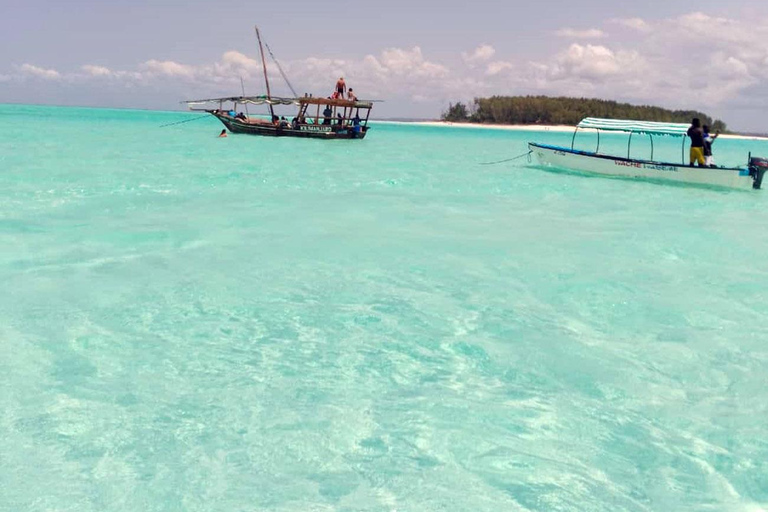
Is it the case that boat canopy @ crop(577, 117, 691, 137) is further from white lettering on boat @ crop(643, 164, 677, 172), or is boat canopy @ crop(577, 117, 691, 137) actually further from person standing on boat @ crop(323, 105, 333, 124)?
person standing on boat @ crop(323, 105, 333, 124)

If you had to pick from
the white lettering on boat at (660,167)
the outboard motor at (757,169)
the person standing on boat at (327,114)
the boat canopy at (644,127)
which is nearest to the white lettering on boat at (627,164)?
the white lettering on boat at (660,167)

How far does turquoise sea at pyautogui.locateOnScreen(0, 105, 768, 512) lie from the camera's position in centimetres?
387

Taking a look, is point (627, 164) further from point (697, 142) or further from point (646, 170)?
point (697, 142)

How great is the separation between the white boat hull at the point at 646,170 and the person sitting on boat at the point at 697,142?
0.51 m

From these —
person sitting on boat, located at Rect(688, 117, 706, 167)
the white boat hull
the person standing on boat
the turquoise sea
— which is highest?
the person standing on boat

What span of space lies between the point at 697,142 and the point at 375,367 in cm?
1837

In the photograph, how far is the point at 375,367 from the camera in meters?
5.55

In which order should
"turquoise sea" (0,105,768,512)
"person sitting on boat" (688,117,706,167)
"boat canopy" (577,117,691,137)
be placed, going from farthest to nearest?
"boat canopy" (577,117,691,137)
"person sitting on boat" (688,117,706,167)
"turquoise sea" (0,105,768,512)

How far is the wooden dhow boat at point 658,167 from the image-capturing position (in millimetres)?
20047

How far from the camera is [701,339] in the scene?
656 centimetres

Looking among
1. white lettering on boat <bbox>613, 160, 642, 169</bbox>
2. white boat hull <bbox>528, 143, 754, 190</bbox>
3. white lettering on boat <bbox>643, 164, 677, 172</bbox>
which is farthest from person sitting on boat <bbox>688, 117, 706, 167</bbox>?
white lettering on boat <bbox>613, 160, 642, 169</bbox>

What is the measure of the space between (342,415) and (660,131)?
19.1m

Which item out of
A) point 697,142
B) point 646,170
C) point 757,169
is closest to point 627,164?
point 646,170

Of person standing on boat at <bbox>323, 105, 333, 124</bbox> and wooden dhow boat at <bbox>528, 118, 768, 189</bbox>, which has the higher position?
person standing on boat at <bbox>323, 105, 333, 124</bbox>
